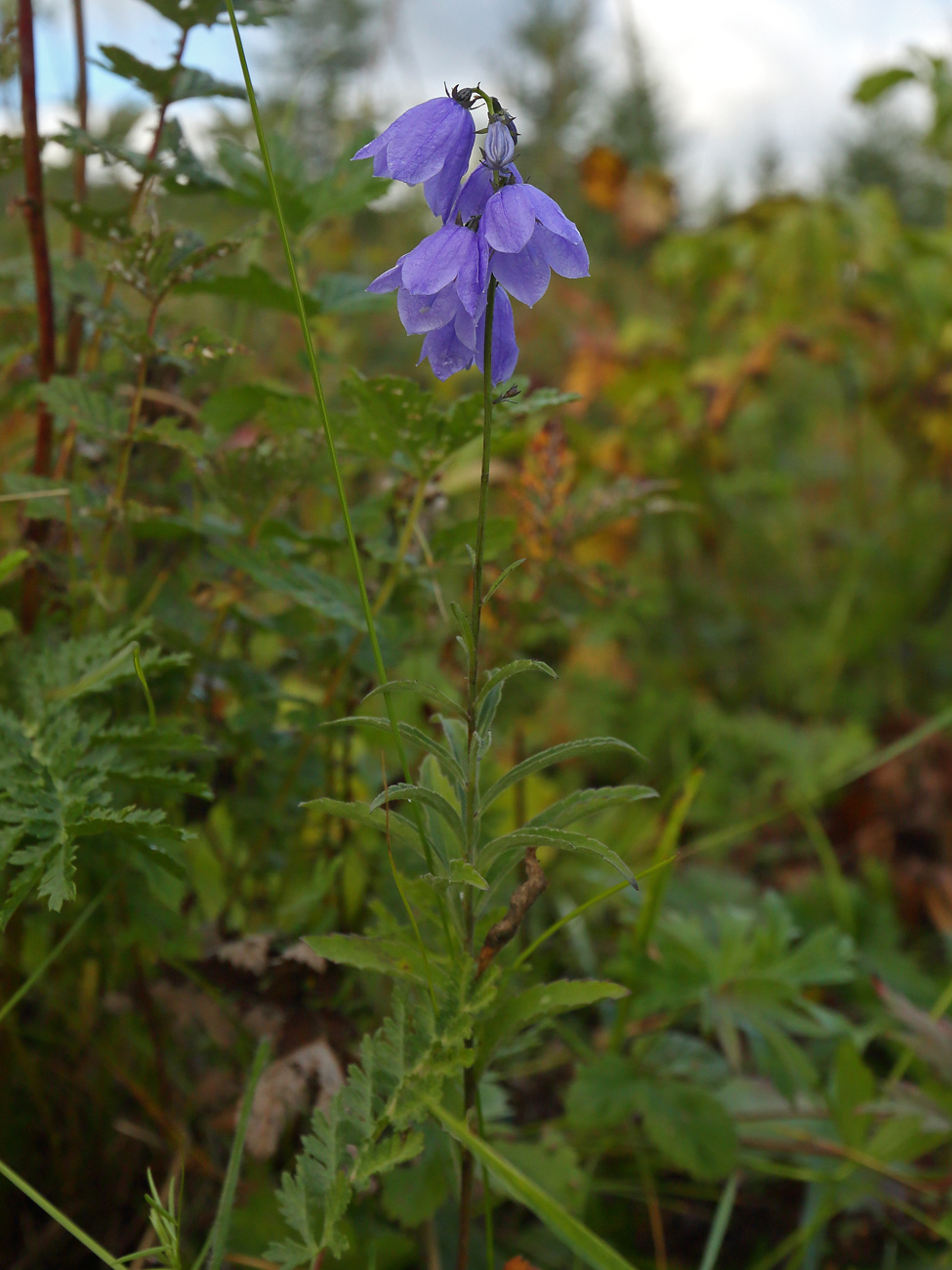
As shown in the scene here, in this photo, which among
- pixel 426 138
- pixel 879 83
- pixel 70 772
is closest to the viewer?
pixel 426 138

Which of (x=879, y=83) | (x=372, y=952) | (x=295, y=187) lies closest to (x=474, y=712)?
(x=372, y=952)

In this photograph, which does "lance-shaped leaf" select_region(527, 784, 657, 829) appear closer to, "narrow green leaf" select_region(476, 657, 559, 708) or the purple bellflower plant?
"narrow green leaf" select_region(476, 657, 559, 708)

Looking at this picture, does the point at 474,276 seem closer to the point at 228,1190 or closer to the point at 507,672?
the point at 507,672

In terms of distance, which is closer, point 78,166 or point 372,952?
point 372,952

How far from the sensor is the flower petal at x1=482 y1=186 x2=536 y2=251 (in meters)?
0.77

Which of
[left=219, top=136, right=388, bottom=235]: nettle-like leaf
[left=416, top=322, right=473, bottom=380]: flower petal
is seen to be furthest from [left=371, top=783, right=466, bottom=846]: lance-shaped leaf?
[left=219, top=136, right=388, bottom=235]: nettle-like leaf

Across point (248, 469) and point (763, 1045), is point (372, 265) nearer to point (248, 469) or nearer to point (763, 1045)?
point (248, 469)

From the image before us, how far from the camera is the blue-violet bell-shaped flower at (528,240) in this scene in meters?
0.78

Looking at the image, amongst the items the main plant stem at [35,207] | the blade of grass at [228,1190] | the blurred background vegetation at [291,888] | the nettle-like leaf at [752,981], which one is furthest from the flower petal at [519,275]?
the nettle-like leaf at [752,981]

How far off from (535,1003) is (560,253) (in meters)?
0.71

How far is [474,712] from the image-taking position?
843mm

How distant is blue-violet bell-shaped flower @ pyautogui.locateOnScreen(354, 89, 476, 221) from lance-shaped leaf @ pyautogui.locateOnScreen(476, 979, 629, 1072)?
0.75 metres

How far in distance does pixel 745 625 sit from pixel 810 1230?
2.09m

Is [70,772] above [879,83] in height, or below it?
below
